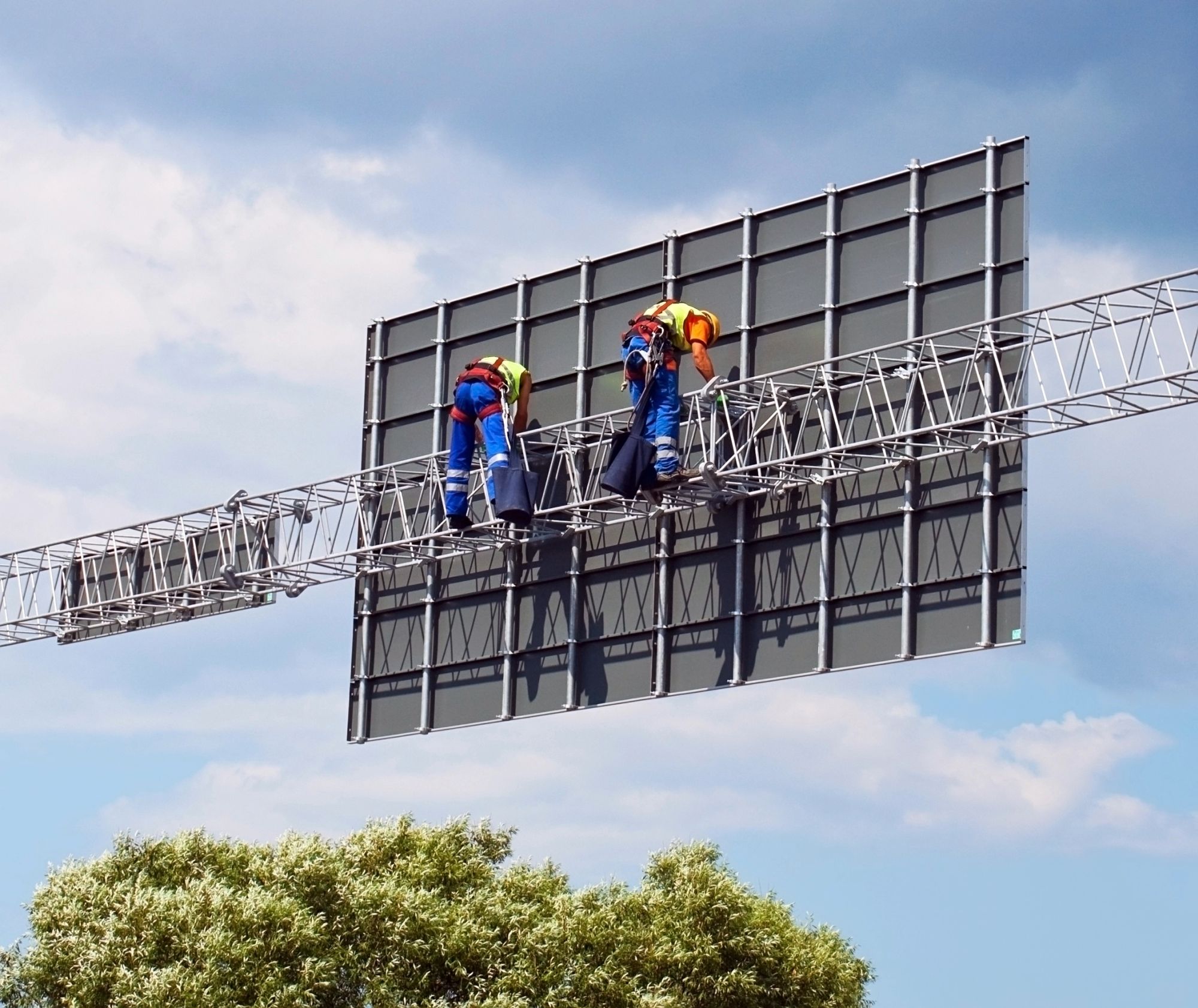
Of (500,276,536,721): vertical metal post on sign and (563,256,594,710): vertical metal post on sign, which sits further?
(500,276,536,721): vertical metal post on sign

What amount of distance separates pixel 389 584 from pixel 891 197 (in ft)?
35.3

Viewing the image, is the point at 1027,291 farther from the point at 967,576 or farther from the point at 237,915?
the point at 237,915

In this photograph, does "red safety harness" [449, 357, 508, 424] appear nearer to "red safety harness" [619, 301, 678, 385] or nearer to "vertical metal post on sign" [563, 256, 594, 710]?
"vertical metal post on sign" [563, 256, 594, 710]

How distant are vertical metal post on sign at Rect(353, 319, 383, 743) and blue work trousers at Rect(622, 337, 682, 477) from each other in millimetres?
6686

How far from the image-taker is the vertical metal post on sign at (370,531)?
114 feet

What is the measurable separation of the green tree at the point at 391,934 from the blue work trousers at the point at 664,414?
26.6 ft

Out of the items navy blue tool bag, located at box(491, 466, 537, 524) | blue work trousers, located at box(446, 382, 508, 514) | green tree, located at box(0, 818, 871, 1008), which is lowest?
green tree, located at box(0, 818, 871, 1008)

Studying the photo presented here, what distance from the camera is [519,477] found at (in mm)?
31516

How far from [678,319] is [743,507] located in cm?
274

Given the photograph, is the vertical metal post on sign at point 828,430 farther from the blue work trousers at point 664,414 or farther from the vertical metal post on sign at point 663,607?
the vertical metal post on sign at point 663,607

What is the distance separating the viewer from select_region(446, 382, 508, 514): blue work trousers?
3195 centimetres

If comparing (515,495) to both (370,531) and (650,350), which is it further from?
(370,531)

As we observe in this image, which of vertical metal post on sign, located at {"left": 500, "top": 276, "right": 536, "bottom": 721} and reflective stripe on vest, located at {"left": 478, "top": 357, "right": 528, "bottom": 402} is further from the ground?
reflective stripe on vest, located at {"left": 478, "top": 357, "right": 528, "bottom": 402}

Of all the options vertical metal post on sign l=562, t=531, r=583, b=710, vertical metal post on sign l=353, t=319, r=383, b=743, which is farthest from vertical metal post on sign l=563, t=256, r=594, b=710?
vertical metal post on sign l=353, t=319, r=383, b=743
